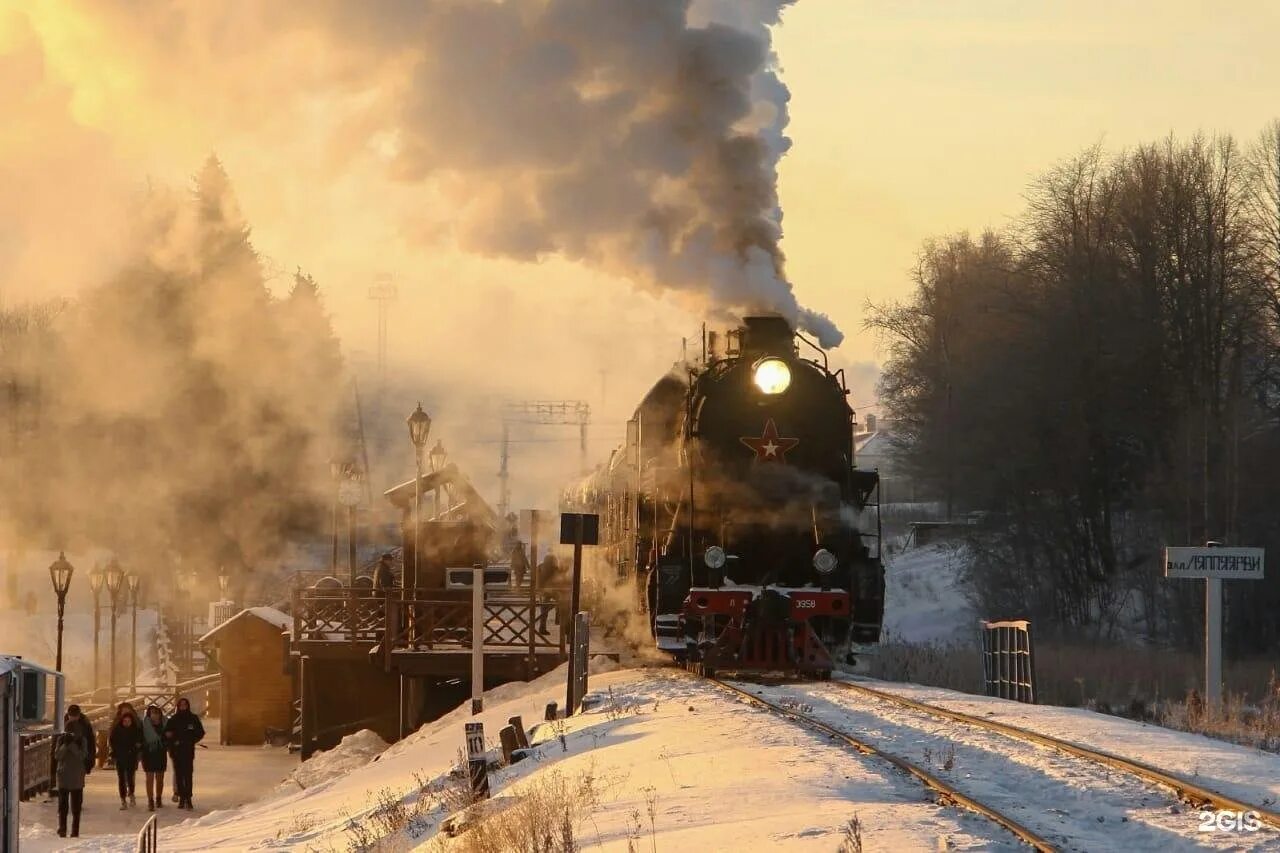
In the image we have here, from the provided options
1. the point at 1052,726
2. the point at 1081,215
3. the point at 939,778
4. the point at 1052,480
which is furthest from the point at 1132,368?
the point at 939,778

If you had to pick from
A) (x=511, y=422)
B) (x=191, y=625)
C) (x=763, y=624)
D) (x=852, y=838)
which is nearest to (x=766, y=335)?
(x=763, y=624)

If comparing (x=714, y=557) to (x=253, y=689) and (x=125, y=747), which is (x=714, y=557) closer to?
(x=125, y=747)

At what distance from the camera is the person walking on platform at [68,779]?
69.6 ft

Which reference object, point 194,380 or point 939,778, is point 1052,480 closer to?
point 194,380

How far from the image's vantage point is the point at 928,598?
49469 millimetres

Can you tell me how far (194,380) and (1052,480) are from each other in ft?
98.1

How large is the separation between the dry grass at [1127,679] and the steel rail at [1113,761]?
2789mm

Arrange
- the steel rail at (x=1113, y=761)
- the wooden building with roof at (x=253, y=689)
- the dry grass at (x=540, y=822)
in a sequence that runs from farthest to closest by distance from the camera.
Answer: the wooden building with roof at (x=253, y=689) → the steel rail at (x=1113, y=761) → the dry grass at (x=540, y=822)

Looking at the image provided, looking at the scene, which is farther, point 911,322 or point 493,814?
point 911,322

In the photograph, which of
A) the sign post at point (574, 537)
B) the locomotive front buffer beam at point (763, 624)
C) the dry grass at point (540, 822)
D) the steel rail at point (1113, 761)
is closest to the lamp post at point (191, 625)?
the locomotive front buffer beam at point (763, 624)

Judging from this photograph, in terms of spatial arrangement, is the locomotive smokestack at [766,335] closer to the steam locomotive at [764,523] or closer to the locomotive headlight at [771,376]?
the steam locomotive at [764,523]

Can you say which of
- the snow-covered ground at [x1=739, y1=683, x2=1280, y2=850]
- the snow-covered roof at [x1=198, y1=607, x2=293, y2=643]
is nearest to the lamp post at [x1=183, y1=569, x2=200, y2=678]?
the snow-covered roof at [x1=198, y1=607, x2=293, y2=643]

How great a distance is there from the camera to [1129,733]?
14.9m

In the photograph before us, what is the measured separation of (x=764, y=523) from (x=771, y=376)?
1.93m
